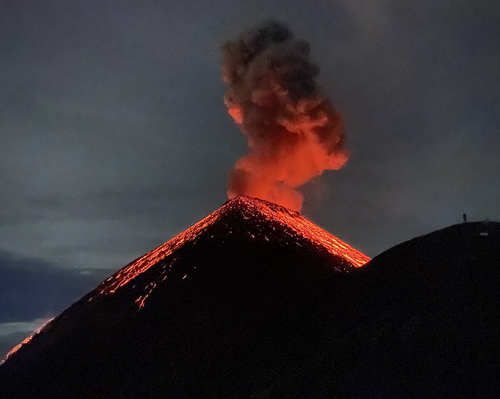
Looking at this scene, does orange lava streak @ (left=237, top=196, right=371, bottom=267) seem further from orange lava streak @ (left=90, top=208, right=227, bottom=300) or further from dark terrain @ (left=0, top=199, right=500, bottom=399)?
orange lava streak @ (left=90, top=208, right=227, bottom=300)

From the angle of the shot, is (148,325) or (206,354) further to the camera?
(148,325)

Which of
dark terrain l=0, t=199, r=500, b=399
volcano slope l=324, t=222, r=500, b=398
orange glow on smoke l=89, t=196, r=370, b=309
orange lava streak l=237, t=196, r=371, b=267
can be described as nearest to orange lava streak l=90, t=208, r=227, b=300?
orange glow on smoke l=89, t=196, r=370, b=309

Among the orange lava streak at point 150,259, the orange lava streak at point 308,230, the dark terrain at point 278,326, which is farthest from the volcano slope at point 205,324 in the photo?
the orange lava streak at point 308,230

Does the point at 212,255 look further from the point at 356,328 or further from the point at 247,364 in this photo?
the point at 356,328

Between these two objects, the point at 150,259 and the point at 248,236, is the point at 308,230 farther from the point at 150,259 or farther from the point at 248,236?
the point at 150,259

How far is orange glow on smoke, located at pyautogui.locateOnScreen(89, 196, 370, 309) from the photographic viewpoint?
181 ft

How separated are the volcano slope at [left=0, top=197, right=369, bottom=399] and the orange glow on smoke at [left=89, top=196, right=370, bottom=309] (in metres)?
0.32

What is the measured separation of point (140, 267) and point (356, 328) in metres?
35.9

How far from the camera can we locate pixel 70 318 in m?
50.8

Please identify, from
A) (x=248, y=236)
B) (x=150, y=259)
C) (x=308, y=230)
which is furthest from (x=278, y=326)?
(x=308, y=230)

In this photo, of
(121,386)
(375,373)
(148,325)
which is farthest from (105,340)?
(375,373)

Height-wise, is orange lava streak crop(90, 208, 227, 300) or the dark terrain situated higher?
orange lava streak crop(90, 208, 227, 300)

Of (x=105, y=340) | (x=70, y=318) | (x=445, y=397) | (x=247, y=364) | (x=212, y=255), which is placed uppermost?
(x=212, y=255)

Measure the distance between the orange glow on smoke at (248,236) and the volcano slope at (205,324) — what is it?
32 centimetres
